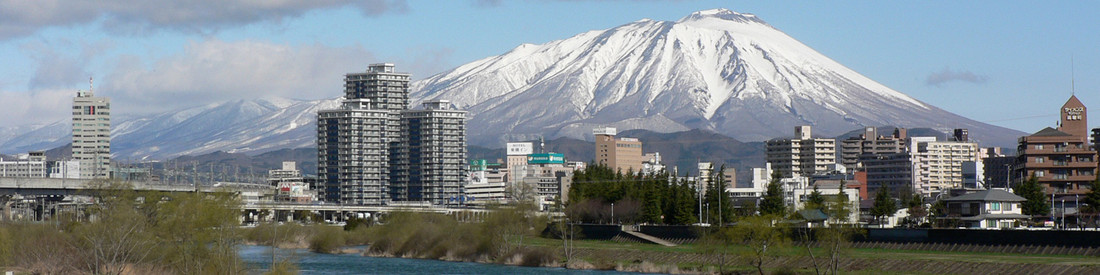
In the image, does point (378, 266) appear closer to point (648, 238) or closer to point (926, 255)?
point (648, 238)

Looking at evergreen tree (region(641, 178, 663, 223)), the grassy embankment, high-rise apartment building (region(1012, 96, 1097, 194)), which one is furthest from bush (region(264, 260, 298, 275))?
high-rise apartment building (region(1012, 96, 1097, 194))

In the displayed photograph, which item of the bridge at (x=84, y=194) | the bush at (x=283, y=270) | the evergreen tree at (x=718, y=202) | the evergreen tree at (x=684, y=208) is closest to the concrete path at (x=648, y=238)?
the evergreen tree at (x=684, y=208)

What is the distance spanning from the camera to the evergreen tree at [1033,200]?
3602 inches

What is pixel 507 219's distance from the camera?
93375mm

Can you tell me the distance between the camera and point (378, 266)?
9144cm

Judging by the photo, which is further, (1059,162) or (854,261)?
(1059,162)

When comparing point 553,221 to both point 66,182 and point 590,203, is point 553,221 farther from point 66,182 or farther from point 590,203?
point 66,182

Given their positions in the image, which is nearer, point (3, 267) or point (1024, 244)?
point (3, 267)

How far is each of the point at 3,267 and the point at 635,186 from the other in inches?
2614

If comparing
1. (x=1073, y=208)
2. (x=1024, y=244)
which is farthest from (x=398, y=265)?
(x=1073, y=208)

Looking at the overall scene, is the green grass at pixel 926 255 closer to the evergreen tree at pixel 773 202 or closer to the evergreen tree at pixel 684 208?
the evergreen tree at pixel 773 202

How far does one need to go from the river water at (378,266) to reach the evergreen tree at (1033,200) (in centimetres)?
2948

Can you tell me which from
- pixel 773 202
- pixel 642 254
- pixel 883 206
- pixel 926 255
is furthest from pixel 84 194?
pixel 926 255

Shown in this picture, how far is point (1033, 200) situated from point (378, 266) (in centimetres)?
4175
